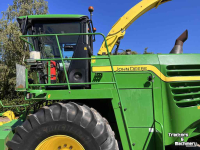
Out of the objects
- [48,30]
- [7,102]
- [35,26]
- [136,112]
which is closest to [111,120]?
[136,112]

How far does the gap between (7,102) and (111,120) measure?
33.5 feet

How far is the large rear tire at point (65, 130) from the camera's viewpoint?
246 centimetres

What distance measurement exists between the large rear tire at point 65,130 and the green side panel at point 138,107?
A: 491 millimetres

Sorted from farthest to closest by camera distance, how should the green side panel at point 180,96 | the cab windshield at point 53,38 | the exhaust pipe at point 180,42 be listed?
the exhaust pipe at point 180,42 < the cab windshield at point 53,38 < the green side panel at point 180,96

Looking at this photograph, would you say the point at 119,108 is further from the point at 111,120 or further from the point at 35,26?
the point at 35,26

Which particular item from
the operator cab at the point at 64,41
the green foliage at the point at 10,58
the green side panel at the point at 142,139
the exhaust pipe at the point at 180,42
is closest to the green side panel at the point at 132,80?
the operator cab at the point at 64,41

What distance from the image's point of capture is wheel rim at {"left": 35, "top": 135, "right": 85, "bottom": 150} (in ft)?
8.19

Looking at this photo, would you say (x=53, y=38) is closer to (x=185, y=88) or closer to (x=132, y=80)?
(x=132, y=80)

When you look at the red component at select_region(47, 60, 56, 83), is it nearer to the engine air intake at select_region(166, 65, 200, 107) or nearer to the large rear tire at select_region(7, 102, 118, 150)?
the large rear tire at select_region(7, 102, 118, 150)

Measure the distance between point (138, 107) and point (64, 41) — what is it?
1.99 m

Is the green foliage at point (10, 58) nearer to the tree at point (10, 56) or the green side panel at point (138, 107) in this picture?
the tree at point (10, 56)

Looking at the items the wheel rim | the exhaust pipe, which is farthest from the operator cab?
the exhaust pipe

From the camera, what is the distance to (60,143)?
8.52 feet

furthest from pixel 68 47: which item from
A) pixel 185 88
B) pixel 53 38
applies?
pixel 185 88
